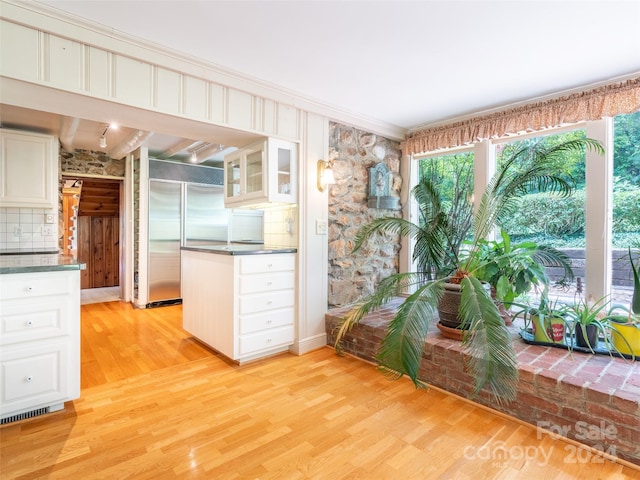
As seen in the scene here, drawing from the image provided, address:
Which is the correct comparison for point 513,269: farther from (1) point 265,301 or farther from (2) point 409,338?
(1) point 265,301

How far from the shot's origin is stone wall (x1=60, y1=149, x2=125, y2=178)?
4.68 meters

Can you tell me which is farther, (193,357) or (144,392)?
(193,357)

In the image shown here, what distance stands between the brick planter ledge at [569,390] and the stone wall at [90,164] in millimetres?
5016

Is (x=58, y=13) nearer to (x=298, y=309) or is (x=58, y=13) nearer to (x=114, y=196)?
(x=298, y=309)

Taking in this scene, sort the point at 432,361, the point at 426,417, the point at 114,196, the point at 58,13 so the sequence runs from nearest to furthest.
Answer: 1. the point at 58,13
2. the point at 426,417
3. the point at 432,361
4. the point at 114,196

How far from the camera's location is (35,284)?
1.87 metres

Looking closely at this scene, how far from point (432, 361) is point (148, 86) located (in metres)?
2.68

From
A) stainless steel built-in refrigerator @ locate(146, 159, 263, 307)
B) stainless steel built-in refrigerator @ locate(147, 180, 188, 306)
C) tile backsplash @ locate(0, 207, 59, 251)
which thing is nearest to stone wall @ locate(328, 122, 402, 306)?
stainless steel built-in refrigerator @ locate(146, 159, 263, 307)

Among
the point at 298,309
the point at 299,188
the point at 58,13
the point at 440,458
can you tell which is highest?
the point at 58,13

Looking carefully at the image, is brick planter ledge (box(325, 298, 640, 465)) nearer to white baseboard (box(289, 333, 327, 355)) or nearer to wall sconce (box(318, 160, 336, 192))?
white baseboard (box(289, 333, 327, 355))

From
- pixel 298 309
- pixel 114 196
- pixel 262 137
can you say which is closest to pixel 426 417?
pixel 298 309

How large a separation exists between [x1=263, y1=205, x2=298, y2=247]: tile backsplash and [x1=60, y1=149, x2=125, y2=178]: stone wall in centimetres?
308

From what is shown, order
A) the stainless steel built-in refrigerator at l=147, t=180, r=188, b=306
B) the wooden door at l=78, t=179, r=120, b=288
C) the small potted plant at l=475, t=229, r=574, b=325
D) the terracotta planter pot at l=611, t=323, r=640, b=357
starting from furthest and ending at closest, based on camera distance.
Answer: the wooden door at l=78, t=179, r=120, b=288
the stainless steel built-in refrigerator at l=147, t=180, r=188, b=306
the small potted plant at l=475, t=229, r=574, b=325
the terracotta planter pot at l=611, t=323, r=640, b=357

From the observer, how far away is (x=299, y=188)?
3023 mm
